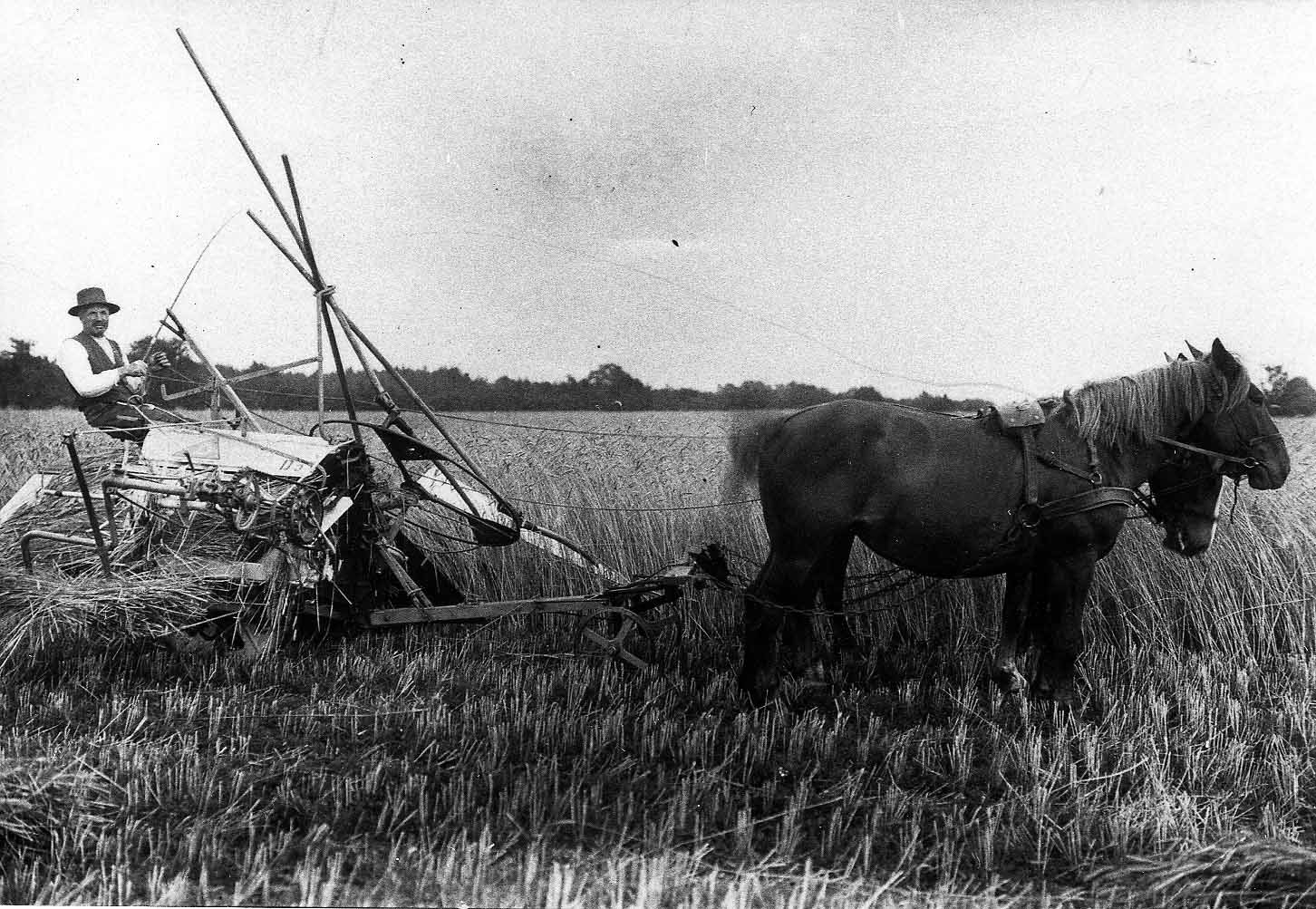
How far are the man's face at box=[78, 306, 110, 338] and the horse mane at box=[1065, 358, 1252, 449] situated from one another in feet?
17.3

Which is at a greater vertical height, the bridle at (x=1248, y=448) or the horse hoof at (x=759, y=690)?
the bridle at (x=1248, y=448)

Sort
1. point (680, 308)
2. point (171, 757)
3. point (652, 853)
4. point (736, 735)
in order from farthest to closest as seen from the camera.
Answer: point (680, 308) → point (736, 735) → point (171, 757) → point (652, 853)

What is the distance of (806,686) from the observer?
4.41 m

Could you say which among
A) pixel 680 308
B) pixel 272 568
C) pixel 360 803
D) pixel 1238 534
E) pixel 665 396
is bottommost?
pixel 360 803

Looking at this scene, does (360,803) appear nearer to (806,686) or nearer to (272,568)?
(272,568)

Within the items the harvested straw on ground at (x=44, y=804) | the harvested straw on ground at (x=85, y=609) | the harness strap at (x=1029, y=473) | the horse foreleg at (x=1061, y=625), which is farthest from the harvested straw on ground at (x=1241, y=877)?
the harvested straw on ground at (x=85, y=609)

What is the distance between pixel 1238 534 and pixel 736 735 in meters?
3.29

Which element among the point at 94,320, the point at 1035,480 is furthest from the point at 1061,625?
the point at 94,320

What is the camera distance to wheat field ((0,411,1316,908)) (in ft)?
8.14

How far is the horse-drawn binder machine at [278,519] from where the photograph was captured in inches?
163

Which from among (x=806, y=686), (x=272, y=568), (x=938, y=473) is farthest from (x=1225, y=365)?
(x=272, y=568)

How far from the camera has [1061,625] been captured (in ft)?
13.2

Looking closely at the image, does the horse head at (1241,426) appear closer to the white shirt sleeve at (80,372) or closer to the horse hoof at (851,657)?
the horse hoof at (851,657)

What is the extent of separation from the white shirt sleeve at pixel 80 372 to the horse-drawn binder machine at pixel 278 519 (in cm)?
44
